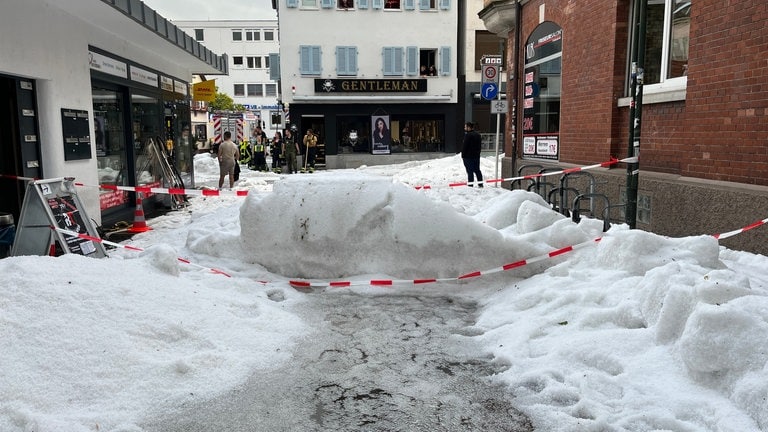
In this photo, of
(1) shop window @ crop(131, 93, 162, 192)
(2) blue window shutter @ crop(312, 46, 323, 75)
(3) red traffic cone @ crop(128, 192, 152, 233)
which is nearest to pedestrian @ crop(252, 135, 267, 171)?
(2) blue window shutter @ crop(312, 46, 323, 75)

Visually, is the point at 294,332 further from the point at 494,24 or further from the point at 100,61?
the point at 494,24

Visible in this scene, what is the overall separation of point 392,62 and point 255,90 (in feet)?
121

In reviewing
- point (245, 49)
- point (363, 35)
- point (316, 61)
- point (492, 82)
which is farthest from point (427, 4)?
point (245, 49)

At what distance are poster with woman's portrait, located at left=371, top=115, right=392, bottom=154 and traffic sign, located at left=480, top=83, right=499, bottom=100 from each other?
15836 millimetres

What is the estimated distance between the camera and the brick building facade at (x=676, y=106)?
6.70m

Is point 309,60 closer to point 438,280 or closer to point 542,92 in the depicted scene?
point 542,92

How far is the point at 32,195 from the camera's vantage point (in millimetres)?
6363

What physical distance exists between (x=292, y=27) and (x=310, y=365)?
94.2ft

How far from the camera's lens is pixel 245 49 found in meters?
63.9

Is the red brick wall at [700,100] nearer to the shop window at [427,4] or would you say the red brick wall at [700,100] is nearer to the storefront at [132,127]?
the storefront at [132,127]

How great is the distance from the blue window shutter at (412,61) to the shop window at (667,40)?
22.6m

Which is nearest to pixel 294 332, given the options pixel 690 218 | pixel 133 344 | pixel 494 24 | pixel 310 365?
pixel 310 365

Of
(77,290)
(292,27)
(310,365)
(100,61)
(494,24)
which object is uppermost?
(292,27)

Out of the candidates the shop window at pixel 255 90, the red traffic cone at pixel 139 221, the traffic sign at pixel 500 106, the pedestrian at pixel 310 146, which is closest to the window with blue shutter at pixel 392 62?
the pedestrian at pixel 310 146
